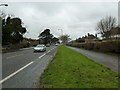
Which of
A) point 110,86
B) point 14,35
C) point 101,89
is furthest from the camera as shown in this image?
point 14,35

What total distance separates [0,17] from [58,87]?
40.2 m

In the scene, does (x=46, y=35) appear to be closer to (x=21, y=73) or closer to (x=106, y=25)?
(x=106, y=25)

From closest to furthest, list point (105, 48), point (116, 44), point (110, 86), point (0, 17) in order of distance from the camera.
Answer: point (110, 86) → point (116, 44) → point (105, 48) → point (0, 17)

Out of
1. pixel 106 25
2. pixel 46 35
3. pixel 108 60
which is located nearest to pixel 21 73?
pixel 108 60

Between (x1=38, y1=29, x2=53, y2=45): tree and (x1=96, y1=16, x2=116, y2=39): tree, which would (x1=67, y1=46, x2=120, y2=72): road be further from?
(x1=38, y1=29, x2=53, y2=45): tree

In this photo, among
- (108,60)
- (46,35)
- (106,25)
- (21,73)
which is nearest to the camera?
(21,73)

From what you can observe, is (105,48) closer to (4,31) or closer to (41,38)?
(4,31)

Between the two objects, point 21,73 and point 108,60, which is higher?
point 21,73

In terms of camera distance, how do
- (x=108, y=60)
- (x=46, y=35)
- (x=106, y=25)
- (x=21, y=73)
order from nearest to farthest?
1. (x=21, y=73)
2. (x=108, y=60)
3. (x=106, y=25)
4. (x=46, y=35)

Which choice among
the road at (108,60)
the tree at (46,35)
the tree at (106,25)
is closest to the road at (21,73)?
the road at (108,60)

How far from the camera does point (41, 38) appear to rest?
146 metres

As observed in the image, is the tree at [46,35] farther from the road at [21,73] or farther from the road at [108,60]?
the road at [21,73]

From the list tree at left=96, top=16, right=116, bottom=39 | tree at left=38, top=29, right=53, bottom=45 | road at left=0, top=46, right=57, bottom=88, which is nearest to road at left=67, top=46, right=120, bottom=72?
road at left=0, top=46, right=57, bottom=88

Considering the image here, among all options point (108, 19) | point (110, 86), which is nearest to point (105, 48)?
point (110, 86)
